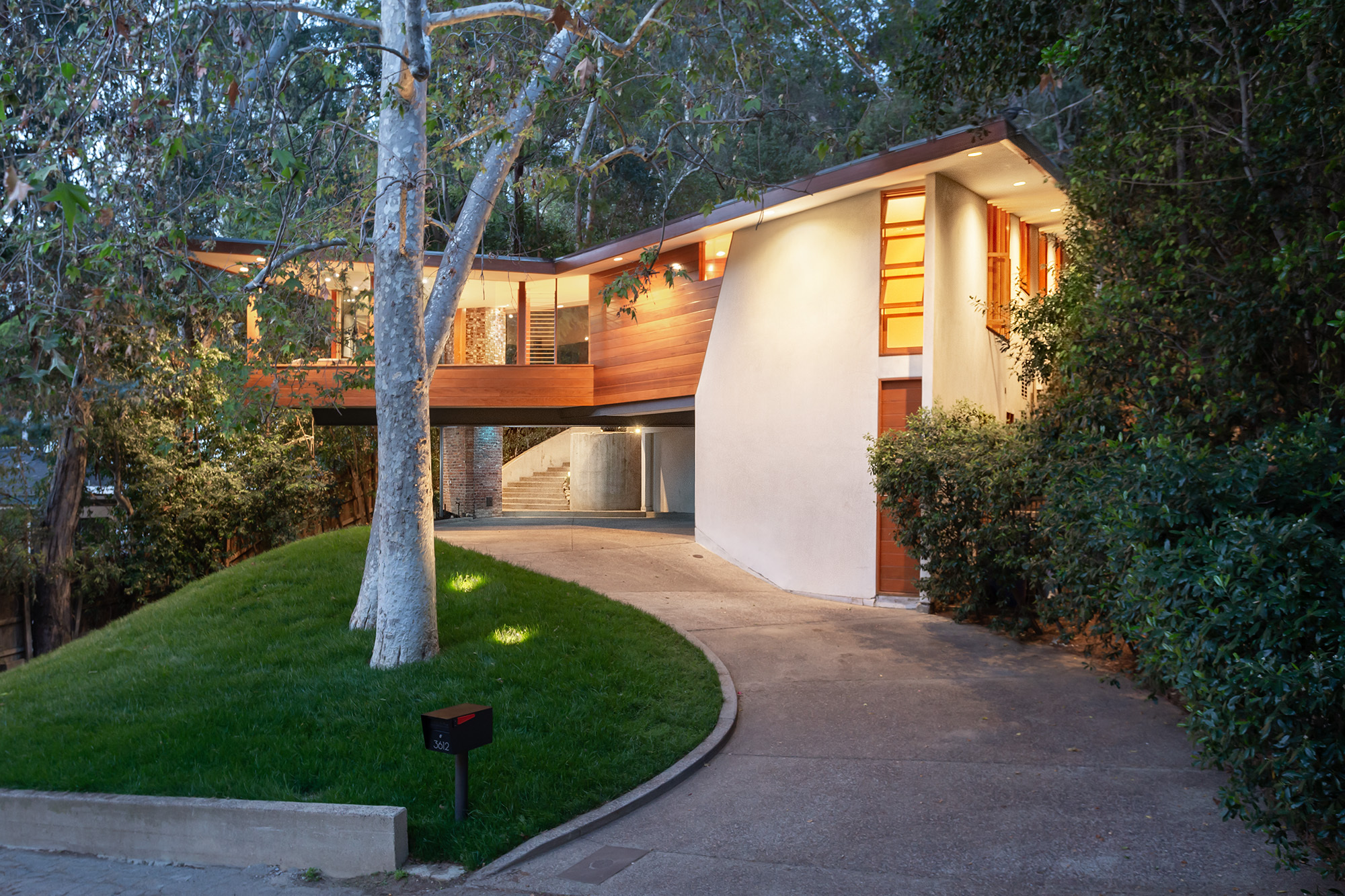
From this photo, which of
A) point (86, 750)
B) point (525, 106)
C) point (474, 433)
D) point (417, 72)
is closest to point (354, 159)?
point (525, 106)

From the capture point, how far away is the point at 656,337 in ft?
51.2

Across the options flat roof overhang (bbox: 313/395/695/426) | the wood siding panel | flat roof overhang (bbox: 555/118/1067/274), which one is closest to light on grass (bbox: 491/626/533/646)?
flat roof overhang (bbox: 555/118/1067/274)

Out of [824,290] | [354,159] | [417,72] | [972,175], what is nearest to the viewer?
[417,72]

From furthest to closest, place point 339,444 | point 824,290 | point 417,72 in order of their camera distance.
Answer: point 339,444 → point 824,290 → point 417,72

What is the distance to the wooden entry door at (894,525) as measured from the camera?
11.3m

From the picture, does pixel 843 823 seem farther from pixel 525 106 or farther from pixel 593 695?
pixel 525 106

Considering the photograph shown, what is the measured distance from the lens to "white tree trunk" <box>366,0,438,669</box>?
286 inches

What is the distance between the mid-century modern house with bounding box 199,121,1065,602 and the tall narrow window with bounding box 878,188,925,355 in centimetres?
2

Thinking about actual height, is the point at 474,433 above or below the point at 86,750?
above

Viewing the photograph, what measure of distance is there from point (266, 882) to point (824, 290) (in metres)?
9.57

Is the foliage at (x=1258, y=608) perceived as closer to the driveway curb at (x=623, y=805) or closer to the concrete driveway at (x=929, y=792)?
the concrete driveway at (x=929, y=792)

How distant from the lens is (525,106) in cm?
815

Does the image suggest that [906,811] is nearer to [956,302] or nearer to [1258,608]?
[1258,608]

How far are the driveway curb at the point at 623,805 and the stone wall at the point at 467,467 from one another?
16.4m
